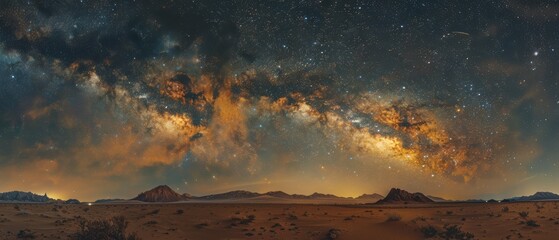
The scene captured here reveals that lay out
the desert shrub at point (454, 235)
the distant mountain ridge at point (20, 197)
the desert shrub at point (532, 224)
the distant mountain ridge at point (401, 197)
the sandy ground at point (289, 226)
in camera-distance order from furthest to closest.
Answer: the distant mountain ridge at point (20, 197) → the distant mountain ridge at point (401, 197) → the desert shrub at point (532, 224) → the sandy ground at point (289, 226) → the desert shrub at point (454, 235)

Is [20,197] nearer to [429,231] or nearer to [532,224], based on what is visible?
[429,231]

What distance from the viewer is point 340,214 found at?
35.9 m

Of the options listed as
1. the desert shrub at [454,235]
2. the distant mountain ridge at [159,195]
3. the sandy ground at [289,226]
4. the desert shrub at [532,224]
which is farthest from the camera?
the distant mountain ridge at [159,195]

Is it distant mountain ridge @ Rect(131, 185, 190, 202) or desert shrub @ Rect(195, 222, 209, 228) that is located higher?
distant mountain ridge @ Rect(131, 185, 190, 202)

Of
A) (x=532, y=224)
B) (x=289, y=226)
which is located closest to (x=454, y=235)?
(x=532, y=224)

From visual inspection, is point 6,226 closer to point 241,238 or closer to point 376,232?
point 241,238

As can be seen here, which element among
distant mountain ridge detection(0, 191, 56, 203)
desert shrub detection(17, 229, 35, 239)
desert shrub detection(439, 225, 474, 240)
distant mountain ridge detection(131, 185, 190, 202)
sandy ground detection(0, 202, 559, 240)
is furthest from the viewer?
distant mountain ridge detection(0, 191, 56, 203)

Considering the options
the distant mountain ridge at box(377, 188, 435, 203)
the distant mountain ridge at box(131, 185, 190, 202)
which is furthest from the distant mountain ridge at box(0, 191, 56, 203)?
the distant mountain ridge at box(377, 188, 435, 203)

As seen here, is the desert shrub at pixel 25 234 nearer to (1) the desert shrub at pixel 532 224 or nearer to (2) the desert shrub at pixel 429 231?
(2) the desert shrub at pixel 429 231

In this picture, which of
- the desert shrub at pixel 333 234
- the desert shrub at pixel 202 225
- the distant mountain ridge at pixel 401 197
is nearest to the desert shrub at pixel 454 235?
the desert shrub at pixel 333 234

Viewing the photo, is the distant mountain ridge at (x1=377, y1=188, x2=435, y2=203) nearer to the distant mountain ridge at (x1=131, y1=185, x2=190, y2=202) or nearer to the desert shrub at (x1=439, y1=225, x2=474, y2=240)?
the desert shrub at (x1=439, y1=225, x2=474, y2=240)

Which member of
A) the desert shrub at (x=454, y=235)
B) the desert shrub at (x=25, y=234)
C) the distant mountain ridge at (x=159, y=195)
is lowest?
the desert shrub at (x=454, y=235)

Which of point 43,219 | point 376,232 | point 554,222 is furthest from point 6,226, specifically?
point 554,222

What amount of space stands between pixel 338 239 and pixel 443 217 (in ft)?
47.5
